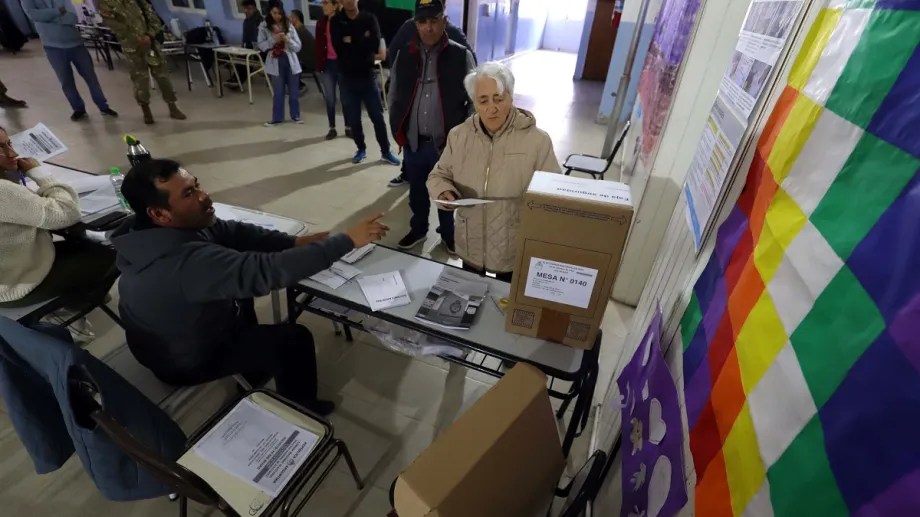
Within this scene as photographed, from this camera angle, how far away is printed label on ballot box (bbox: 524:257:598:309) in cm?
120

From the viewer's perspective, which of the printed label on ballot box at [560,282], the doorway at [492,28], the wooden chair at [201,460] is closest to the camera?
the wooden chair at [201,460]

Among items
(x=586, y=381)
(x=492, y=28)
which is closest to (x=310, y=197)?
(x=586, y=381)

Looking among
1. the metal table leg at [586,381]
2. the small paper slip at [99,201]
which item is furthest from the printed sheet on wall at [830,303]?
the small paper slip at [99,201]

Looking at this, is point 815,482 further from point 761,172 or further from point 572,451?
point 572,451

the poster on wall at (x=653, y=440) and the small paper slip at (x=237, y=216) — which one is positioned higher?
the poster on wall at (x=653, y=440)

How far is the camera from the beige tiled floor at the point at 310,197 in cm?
171

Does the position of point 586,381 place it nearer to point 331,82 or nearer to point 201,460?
point 201,460

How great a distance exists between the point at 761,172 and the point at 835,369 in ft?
1.38

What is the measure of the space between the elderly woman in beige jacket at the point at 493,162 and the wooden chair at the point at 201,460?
997 mm

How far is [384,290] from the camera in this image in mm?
1624

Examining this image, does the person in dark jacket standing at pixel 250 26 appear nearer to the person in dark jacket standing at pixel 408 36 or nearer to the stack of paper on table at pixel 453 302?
the person in dark jacket standing at pixel 408 36

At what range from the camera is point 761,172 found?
75 cm

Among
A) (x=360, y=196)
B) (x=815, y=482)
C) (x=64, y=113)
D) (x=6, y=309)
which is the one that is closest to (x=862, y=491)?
(x=815, y=482)

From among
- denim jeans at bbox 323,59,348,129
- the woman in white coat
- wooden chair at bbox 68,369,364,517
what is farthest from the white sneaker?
the woman in white coat
